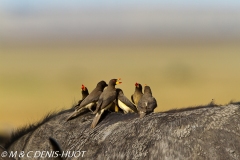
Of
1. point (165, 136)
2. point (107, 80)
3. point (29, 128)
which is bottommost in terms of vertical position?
point (107, 80)

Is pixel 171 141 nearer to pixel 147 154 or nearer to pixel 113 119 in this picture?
pixel 147 154

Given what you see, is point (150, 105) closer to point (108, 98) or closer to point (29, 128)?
point (108, 98)

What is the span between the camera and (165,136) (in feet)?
24.7

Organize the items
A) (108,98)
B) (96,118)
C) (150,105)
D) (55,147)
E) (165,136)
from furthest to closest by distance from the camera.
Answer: (108,98), (96,118), (150,105), (165,136), (55,147)

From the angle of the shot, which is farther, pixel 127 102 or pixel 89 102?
pixel 89 102

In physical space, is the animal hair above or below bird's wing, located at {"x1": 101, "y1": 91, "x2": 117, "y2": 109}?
below

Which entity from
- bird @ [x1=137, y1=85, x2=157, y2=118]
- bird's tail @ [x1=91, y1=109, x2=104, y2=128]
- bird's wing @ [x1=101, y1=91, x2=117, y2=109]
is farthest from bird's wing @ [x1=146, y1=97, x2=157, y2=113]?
bird's tail @ [x1=91, y1=109, x2=104, y2=128]

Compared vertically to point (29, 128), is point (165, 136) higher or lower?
higher

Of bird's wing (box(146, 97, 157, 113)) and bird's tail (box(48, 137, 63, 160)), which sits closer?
bird's tail (box(48, 137, 63, 160))

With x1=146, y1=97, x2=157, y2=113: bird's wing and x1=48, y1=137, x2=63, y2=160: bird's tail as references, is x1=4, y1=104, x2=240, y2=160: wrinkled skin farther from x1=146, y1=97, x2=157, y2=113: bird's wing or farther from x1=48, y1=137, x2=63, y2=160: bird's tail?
x1=48, y1=137, x2=63, y2=160: bird's tail

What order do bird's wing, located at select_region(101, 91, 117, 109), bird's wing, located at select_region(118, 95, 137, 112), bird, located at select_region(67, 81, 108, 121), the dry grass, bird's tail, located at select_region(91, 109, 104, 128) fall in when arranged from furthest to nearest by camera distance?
the dry grass, bird, located at select_region(67, 81, 108, 121), bird's wing, located at select_region(118, 95, 137, 112), bird's wing, located at select_region(101, 91, 117, 109), bird's tail, located at select_region(91, 109, 104, 128)

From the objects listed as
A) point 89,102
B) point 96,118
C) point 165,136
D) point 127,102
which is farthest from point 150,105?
point 89,102

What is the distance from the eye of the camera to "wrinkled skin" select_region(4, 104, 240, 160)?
7223 mm

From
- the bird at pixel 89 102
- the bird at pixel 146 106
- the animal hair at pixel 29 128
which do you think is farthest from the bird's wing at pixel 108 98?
the animal hair at pixel 29 128
